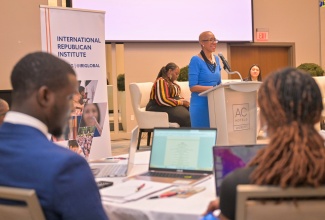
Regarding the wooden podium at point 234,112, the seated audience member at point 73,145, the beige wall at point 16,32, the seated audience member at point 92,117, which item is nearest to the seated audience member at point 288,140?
the wooden podium at point 234,112

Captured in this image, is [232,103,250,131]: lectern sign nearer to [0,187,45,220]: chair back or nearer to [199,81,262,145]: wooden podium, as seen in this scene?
[199,81,262,145]: wooden podium

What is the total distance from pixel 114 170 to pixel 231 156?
0.80m

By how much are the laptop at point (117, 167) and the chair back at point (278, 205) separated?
1190 millimetres

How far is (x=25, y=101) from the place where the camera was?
54.7 inches

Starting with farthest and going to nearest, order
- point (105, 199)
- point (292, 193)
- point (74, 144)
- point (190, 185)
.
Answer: point (74, 144)
point (190, 185)
point (105, 199)
point (292, 193)

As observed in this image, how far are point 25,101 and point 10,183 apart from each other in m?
0.26

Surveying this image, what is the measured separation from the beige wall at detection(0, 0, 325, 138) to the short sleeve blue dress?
3368mm

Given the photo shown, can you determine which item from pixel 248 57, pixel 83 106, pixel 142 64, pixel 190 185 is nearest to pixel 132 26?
pixel 142 64

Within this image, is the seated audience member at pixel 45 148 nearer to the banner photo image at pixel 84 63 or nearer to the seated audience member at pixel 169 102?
the banner photo image at pixel 84 63

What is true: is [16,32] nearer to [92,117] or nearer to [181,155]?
[92,117]

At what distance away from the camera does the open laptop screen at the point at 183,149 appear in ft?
7.47

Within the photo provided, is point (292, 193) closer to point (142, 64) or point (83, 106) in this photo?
point (83, 106)

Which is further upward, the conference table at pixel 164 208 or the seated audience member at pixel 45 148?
the seated audience member at pixel 45 148

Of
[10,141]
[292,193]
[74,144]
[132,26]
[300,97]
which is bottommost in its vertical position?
[74,144]
